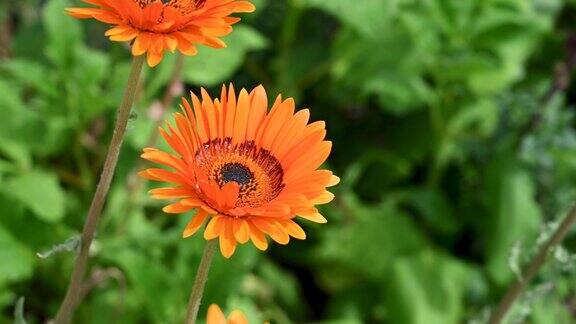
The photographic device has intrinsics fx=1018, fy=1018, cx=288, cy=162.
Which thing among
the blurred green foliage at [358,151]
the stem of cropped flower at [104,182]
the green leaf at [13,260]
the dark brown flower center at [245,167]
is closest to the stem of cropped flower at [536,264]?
the blurred green foliage at [358,151]

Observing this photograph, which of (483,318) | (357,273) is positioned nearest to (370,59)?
(357,273)

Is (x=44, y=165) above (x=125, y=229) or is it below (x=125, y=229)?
above

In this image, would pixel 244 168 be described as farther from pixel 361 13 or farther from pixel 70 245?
pixel 361 13

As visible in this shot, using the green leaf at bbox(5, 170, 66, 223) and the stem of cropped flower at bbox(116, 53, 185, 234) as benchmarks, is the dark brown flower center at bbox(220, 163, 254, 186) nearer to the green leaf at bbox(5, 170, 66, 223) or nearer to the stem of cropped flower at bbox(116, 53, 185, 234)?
the stem of cropped flower at bbox(116, 53, 185, 234)

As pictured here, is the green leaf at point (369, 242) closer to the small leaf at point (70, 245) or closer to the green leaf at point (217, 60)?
the green leaf at point (217, 60)

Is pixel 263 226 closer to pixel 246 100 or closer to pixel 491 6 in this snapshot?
pixel 246 100

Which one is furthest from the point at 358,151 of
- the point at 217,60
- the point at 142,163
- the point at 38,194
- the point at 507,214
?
the point at 38,194
